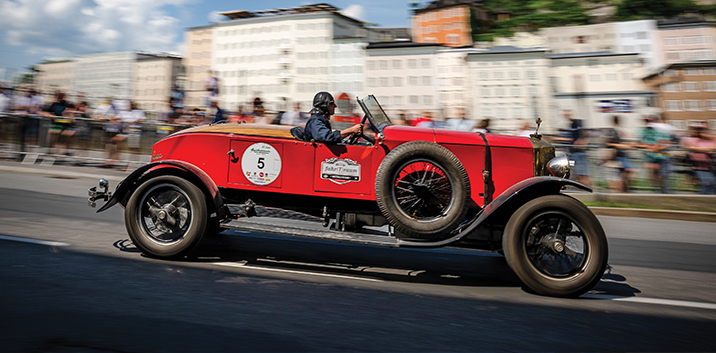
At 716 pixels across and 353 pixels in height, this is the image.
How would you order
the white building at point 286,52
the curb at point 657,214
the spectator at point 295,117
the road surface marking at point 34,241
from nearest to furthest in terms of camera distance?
the road surface marking at point 34,241 → the curb at point 657,214 → the spectator at point 295,117 → the white building at point 286,52

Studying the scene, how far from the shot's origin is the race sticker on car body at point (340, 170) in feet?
15.4

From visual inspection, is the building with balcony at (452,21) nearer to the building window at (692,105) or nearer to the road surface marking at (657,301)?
the building window at (692,105)

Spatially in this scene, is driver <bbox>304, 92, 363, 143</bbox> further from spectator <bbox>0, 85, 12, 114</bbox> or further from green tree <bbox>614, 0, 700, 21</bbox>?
green tree <bbox>614, 0, 700, 21</bbox>

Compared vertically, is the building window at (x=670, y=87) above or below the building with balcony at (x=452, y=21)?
below

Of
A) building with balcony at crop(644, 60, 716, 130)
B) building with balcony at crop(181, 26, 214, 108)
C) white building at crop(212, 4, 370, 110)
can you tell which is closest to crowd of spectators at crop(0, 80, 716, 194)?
building with balcony at crop(644, 60, 716, 130)

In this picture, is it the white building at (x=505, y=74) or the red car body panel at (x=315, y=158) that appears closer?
the red car body panel at (x=315, y=158)

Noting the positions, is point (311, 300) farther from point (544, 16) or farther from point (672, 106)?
point (544, 16)

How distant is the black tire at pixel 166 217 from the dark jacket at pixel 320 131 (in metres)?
1.20

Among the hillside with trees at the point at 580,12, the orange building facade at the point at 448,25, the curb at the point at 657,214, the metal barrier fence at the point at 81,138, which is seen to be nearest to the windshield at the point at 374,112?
the curb at the point at 657,214

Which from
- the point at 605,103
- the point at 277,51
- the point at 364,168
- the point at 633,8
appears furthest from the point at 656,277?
the point at 277,51

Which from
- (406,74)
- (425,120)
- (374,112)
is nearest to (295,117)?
(425,120)

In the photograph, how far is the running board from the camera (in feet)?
14.2

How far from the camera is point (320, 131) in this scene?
4695 millimetres

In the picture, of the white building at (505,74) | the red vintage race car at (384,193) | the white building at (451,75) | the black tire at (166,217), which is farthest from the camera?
the white building at (451,75)
